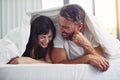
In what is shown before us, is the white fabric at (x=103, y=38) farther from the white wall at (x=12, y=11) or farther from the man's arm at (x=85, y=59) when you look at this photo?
the white wall at (x=12, y=11)

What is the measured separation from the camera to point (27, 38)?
1024 millimetres

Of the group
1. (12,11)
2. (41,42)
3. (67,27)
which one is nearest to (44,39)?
(41,42)

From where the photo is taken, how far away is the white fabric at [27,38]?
934mm

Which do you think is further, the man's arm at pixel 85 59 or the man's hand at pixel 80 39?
the man's hand at pixel 80 39

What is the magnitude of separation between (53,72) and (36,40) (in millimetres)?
329

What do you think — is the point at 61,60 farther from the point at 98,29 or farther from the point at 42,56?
the point at 98,29

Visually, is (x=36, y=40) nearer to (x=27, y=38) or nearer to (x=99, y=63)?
(x=27, y=38)

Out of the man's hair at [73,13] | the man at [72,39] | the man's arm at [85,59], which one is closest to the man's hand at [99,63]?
the man's arm at [85,59]

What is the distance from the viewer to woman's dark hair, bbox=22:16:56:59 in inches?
41.6

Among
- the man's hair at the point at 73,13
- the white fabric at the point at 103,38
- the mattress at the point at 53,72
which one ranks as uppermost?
the man's hair at the point at 73,13

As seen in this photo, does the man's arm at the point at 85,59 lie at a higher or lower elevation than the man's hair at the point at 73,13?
lower

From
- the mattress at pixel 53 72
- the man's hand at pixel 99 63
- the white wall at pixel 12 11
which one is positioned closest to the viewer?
the mattress at pixel 53 72

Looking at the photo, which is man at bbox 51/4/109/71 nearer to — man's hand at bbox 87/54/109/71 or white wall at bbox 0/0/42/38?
man's hand at bbox 87/54/109/71

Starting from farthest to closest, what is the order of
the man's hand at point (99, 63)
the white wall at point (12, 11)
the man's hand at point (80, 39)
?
the white wall at point (12, 11), the man's hand at point (80, 39), the man's hand at point (99, 63)
